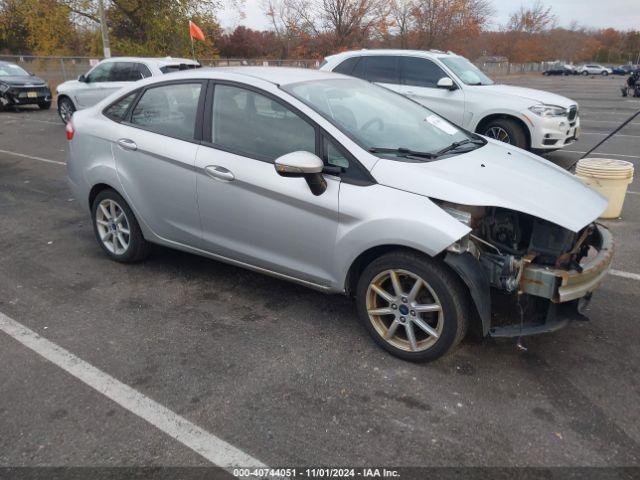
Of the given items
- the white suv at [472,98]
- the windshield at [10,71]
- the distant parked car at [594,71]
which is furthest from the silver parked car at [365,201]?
the distant parked car at [594,71]

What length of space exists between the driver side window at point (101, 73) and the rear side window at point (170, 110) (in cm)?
936

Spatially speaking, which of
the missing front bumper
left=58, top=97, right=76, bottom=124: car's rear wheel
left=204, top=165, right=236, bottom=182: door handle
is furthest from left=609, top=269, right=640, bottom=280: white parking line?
left=58, top=97, right=76, bottom=124: car's rear wheel

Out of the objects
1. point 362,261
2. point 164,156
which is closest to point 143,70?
point 164,156

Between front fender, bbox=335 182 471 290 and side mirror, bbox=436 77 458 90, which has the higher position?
side mirror, bbox=436 77 458 90

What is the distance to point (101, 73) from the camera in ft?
42.2

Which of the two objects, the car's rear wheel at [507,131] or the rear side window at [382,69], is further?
the rear side window at [382,69]

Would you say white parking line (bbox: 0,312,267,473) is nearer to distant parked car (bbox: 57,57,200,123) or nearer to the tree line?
distant parked car (bbox: 57,57,200,123)

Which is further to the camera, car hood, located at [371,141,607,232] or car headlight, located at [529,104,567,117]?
car headlight, located at [529,104,567,117]

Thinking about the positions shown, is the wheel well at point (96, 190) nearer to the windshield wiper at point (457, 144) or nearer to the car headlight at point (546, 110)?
the windshield wiper at point (457, 144)

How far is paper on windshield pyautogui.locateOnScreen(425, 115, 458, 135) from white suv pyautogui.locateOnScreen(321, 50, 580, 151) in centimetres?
461

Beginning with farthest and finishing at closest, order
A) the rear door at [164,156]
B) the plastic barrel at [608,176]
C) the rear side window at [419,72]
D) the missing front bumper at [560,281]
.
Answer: the rear side window at [419,72]
the plastic barrel at [608,176]
the rear door at [164,156]
the missing front bumper at [560,281]

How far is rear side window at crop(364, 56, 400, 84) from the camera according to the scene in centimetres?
910

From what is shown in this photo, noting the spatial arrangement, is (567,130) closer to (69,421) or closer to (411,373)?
(411,373)

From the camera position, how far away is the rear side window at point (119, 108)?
446 centimetres
